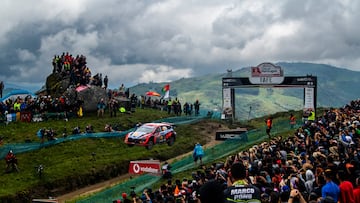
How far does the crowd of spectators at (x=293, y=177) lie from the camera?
762 centimetres

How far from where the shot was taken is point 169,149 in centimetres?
3872

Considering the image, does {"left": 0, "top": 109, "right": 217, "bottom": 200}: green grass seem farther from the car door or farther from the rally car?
the car door

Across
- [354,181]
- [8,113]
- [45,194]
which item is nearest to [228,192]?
[354,181]

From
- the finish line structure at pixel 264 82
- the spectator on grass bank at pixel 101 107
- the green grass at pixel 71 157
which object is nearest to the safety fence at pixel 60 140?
the green grass at pixel 71 157

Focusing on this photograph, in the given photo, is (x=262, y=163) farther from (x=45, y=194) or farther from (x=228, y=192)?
(x=45, y=194)

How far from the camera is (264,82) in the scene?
51188 mm

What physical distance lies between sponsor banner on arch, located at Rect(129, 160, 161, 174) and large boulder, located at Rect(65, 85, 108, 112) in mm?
20613

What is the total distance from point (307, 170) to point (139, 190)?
14.0m

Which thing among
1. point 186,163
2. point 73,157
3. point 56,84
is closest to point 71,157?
point 73,157

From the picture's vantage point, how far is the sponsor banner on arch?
82.0 ft

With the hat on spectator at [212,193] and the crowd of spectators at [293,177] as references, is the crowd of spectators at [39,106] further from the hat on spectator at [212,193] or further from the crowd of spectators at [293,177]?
the hat on spectator at [212,193]

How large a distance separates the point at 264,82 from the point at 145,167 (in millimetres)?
28650

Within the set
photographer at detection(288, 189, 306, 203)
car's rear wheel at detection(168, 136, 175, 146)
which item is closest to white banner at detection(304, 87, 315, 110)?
car's rear wheel at detection(168, 136, 175, 146)

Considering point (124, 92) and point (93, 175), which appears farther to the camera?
point (124, 92)
